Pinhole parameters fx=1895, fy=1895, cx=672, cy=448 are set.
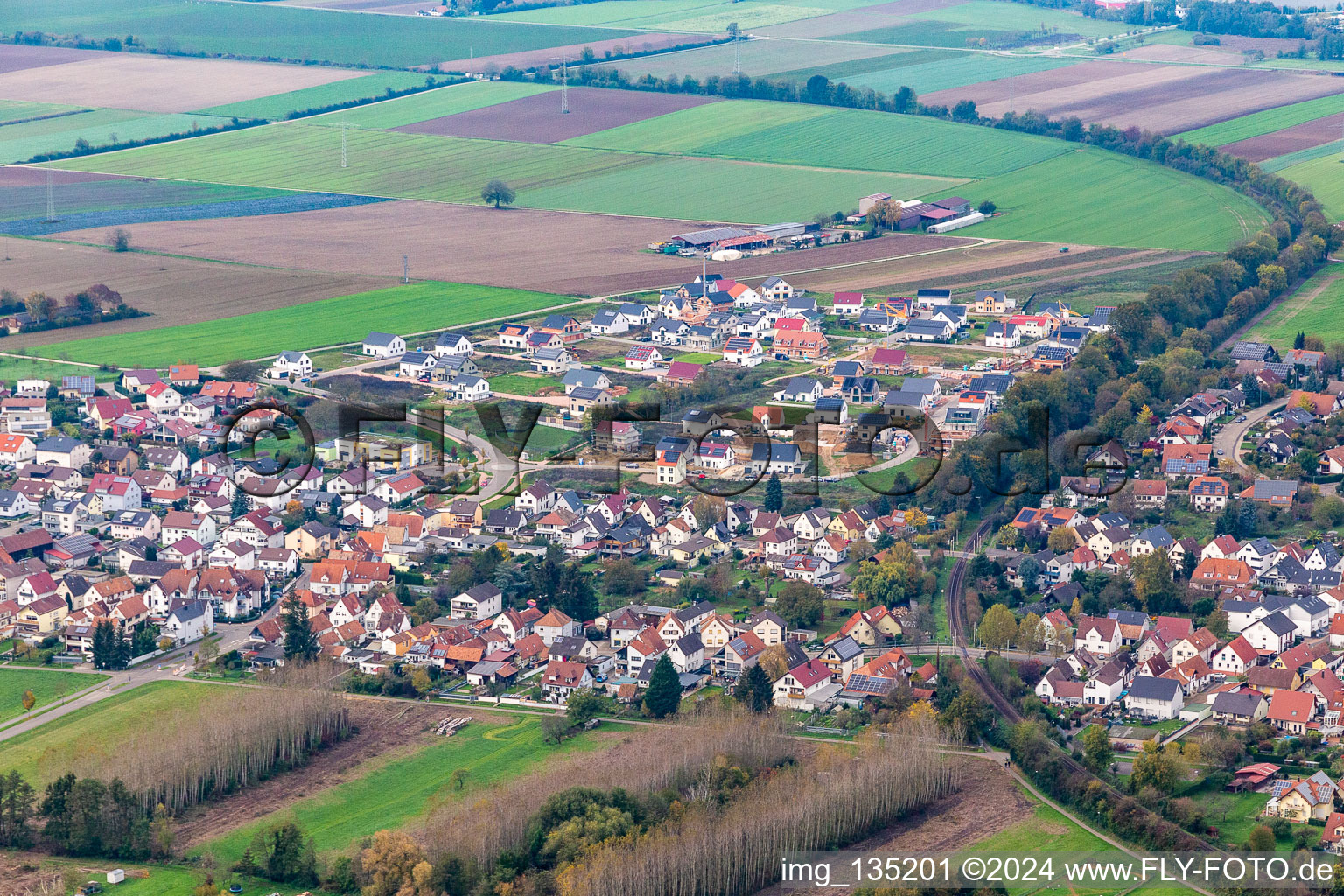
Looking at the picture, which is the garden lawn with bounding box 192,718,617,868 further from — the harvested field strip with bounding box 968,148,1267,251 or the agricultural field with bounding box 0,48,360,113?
the agricultural field with bounding box 0,48,360,113

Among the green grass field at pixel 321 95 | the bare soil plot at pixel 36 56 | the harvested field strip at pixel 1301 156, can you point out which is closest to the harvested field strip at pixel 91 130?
the green grass field at pixel 321 95

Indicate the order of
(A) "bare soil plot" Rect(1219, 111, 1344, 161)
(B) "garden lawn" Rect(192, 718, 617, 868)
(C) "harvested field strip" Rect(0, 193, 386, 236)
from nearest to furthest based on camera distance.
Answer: (B) "garden lawn" Rect(192, 718, 617, 868)
(C) "harvested field strip" Rect(0, 193, 386, 236)
(A) "bare soil plot" Rect(1219, 111, 1344, 161)

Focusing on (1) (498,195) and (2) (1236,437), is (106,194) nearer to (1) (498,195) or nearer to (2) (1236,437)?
(1) (498,195)

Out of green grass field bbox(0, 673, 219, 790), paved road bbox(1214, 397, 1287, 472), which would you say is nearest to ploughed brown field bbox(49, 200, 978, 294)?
paved road bbox(1214, 397, 1287, 472)

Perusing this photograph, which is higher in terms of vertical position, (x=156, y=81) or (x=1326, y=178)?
(x=156, y=81)

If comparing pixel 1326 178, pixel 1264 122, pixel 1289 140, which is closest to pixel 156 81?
pixel 1264 122

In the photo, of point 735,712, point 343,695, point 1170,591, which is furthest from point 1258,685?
point 343,695
